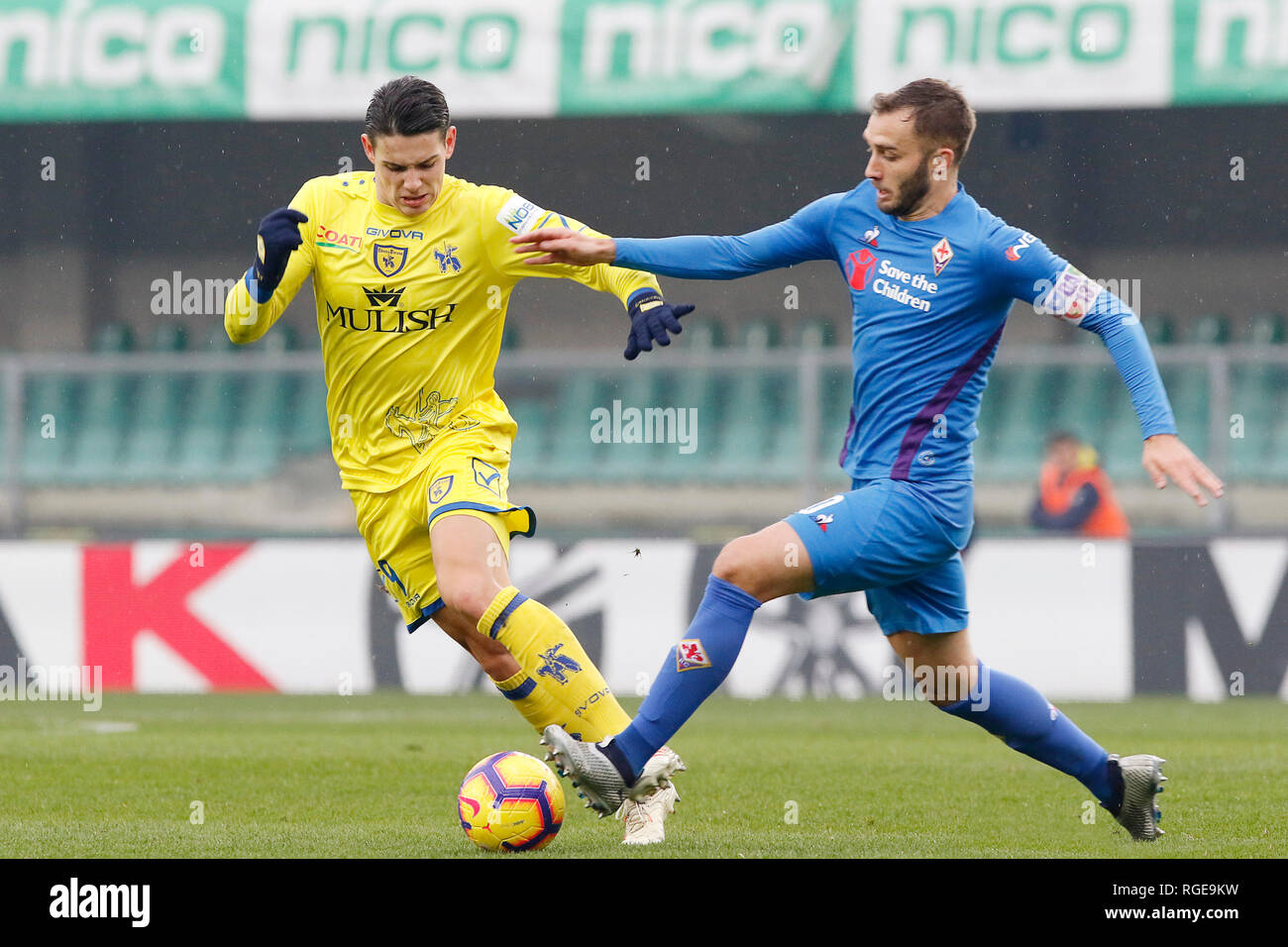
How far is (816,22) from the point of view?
11953 mm

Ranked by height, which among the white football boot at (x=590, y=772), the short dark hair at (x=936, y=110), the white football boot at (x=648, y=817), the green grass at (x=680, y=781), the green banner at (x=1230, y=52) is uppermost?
the green banner at (x=1230, y=52)

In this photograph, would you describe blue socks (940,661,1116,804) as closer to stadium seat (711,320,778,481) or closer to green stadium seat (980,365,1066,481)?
stadium seat (711,320,778,481)

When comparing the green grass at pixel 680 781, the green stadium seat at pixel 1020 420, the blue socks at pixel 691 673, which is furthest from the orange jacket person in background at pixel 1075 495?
the blue socks at pixel 691 673

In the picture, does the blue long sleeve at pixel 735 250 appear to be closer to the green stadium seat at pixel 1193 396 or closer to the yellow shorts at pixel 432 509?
the yellow shorts at pixel 432 509

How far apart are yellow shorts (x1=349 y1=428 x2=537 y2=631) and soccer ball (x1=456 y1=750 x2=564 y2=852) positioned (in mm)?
636

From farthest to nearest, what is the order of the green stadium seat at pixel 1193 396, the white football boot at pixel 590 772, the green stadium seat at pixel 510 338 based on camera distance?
the green stadium seat at pixel 510 338, the green stadium seat at pixel 1193 396, the white football boot at pixel 590 772

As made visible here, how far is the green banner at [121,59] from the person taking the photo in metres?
12.3

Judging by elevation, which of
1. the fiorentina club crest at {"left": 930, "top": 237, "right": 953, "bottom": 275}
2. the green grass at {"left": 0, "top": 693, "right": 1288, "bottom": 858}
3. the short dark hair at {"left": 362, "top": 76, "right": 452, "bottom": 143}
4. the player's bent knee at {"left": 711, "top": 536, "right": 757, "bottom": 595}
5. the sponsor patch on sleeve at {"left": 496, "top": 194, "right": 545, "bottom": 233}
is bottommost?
the green grass at {"left": 0, "top": 693, "right": 1288, "bottom": 858}

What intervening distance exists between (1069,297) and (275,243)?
2.25 metres

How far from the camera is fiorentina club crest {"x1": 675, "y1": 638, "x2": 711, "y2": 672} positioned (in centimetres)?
493

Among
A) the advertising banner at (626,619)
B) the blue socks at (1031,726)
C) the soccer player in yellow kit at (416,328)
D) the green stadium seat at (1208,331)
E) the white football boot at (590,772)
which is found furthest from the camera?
the green stadium seat at (1208,331)

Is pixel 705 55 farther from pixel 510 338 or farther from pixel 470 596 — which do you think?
pixel 470 596

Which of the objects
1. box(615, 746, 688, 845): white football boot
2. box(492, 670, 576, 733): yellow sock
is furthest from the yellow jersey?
box(615, 746, 688, 845): white football boot

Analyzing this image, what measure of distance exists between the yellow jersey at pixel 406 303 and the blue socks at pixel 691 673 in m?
Result: 1.22
